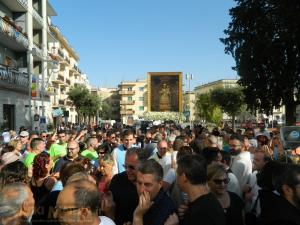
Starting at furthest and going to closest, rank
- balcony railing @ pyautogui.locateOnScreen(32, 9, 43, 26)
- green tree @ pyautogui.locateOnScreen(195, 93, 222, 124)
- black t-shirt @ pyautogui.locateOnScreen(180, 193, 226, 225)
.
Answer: green tree @ pyautogui.locateOnScreen(195, 93, 222, 124) < balcony railing @ pyautogui.locateOnScreen(32, 9, 43, 26) < black t-shirt @ pyautogui.locateOnScreen(180, 193, 226, 225)

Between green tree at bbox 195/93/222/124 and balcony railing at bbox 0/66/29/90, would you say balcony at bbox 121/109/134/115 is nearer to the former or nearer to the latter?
green tree at bbox 195/93/222/124

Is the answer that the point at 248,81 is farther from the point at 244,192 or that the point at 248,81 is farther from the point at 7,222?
the point at 7,222

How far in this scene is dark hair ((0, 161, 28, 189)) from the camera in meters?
4.08

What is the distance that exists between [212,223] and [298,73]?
23.9m

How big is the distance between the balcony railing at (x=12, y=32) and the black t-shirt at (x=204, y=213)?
2303 cm

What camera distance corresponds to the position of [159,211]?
132 inches

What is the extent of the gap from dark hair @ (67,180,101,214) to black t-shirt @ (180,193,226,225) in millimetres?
725

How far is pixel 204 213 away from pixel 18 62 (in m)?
29.6

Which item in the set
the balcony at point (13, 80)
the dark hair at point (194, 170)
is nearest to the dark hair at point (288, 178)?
the dark hair at point (194, 170)

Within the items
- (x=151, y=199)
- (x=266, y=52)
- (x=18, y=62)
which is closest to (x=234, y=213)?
(x=151, y=199)

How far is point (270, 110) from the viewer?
27250 mm

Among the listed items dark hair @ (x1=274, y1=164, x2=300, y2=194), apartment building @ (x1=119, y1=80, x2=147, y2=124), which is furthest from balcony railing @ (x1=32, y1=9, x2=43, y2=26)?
apartment building @ (x1=119, y1=80, x2=147, y2=124)

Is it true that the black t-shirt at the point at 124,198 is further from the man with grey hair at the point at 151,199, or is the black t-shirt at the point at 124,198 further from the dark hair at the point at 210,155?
the dark hair at the point at 210,155

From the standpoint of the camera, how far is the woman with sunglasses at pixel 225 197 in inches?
155
